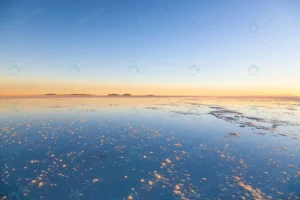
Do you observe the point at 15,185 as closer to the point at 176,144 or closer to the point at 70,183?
the point at 70,183

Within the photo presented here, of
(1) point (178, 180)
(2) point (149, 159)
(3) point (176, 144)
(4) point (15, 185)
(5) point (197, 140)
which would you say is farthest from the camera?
(5) point (197, 140)

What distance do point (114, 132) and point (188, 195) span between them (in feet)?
37.6

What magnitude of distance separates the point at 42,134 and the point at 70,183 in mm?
10161

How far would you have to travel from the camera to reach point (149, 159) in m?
11.4

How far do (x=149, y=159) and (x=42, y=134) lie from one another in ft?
35.9

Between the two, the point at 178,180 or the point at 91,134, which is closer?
the point at 178,180

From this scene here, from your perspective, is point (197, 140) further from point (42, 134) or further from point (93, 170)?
point (42, 134)

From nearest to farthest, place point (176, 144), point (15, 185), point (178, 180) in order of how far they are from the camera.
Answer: point (15, 185)
point (178, 180)
point (176, 144)

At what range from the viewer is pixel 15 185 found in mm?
Answer: 8109

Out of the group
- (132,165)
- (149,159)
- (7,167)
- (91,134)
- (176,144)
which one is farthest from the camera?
(91,134)

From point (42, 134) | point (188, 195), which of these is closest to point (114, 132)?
point (42, 134)

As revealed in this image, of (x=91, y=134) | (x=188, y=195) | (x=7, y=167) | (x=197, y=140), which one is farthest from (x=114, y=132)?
(x=188, y=195)

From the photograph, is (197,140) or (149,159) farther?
(197,140)

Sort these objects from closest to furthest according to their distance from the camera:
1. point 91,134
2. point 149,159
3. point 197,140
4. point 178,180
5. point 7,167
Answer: point 178,180, point 7,167, point 149,159, point 197,140, point 91,134
